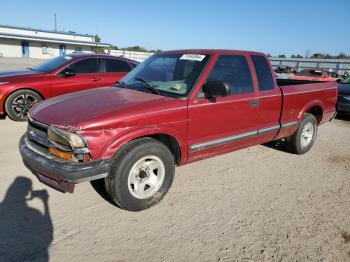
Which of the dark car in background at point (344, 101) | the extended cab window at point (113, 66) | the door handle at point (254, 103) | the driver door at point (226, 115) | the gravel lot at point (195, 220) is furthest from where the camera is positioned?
the dark car in background at point (344, 101)

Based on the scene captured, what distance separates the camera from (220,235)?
3.25 m

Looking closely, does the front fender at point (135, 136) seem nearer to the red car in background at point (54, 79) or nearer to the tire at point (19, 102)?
the red car in background at point (54, 79)

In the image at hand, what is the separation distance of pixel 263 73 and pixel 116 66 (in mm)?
4818

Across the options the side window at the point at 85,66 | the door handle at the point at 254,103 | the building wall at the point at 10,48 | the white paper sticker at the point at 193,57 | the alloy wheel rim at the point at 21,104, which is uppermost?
the building wall at the point at 10,48

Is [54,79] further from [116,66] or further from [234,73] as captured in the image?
[234,73]

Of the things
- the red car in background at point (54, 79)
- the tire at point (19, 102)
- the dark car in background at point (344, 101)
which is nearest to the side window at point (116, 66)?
the red car in background at point (54, 79)

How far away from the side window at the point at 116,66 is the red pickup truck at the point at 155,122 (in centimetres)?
395

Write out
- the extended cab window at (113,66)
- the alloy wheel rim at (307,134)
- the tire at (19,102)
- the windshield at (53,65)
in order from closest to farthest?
1. the alloy wheel rim at (307,134)
2. the tire at (19,102)
3. the windshield at (53,65)
4. the extended cab window at (113,66)

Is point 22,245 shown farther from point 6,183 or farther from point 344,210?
point 344,210

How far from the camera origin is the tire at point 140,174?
3.37 m

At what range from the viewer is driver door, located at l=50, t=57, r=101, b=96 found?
7.62 m

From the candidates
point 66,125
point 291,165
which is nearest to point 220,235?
point 66,125

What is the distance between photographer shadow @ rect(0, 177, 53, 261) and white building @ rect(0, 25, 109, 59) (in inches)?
1776

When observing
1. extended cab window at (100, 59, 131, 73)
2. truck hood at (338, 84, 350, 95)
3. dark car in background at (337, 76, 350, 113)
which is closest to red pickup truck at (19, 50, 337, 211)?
extended cab window at (100, 59, 131, 73)
